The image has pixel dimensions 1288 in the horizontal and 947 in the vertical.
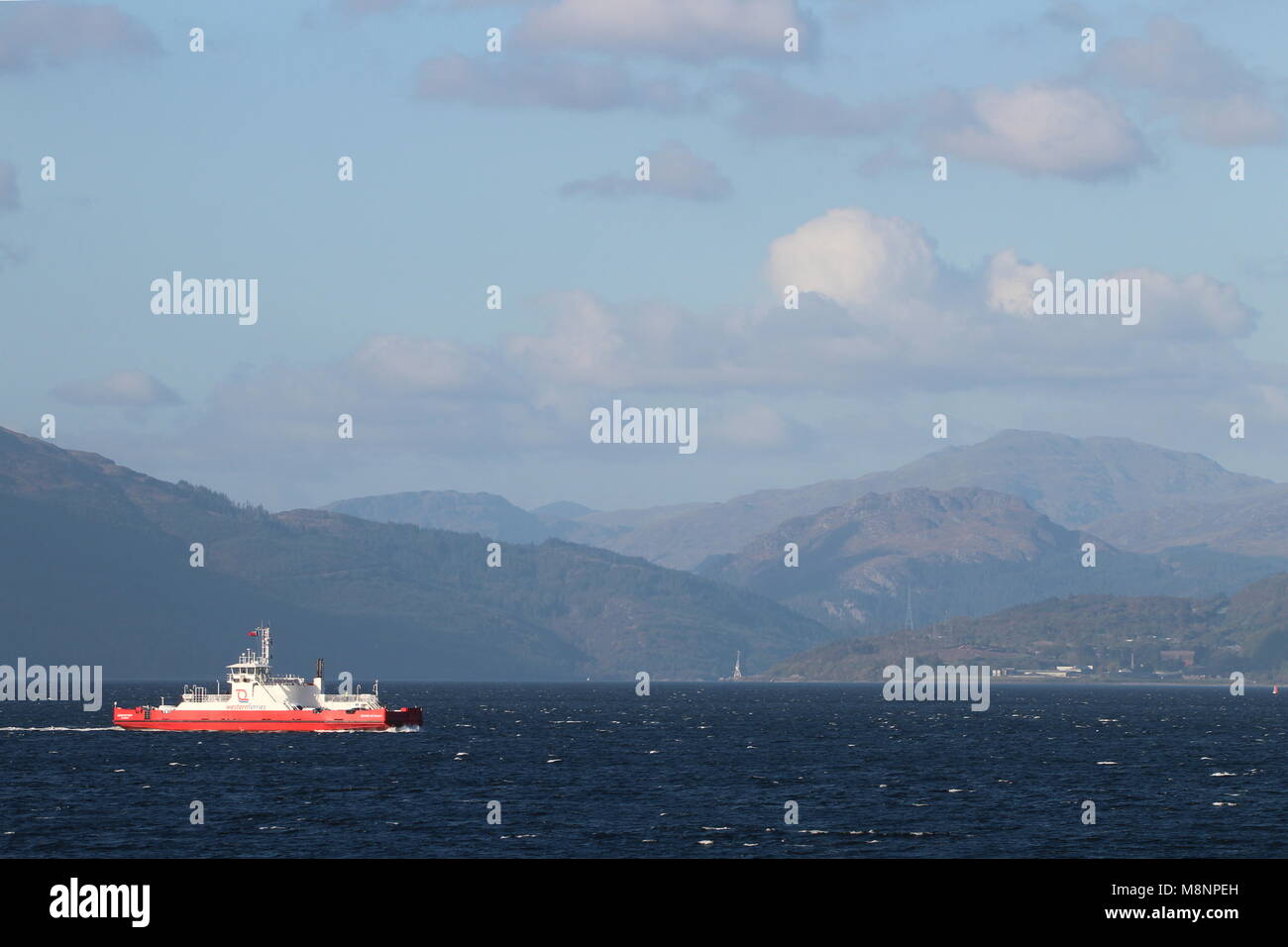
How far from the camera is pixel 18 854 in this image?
9356 cm

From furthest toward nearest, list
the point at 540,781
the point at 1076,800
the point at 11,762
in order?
the point at 11,762 < the point at 540,781 < the point at 1076,800

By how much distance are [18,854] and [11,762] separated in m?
82.0

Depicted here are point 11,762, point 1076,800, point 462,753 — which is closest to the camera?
point 1076,800
